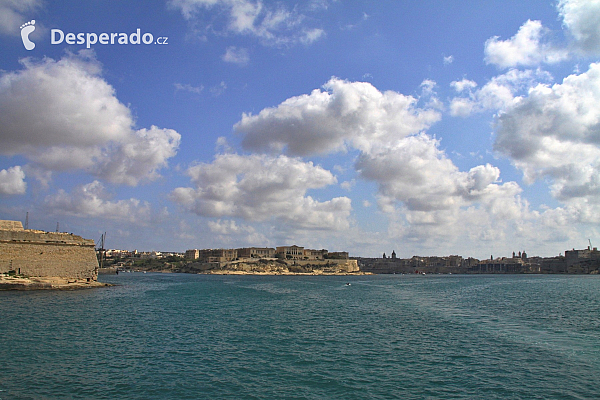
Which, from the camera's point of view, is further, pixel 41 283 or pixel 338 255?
pixel 338 255

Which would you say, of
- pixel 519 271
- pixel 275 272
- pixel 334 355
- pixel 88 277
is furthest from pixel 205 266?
pixel 519 271

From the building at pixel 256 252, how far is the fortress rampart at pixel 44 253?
103455mm

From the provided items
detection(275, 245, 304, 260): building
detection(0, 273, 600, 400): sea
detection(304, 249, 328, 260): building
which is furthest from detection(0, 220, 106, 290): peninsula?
detection(304, 249, 328, 260): building

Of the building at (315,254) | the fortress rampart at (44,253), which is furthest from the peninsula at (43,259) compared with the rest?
the building at (315,254)

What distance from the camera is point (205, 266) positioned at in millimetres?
137750

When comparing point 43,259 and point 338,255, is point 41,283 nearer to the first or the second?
point 43,259

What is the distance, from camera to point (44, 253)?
38.4m

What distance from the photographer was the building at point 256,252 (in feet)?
482

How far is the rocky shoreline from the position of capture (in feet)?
112

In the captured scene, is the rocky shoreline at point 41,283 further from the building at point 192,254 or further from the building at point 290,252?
the building at point 192,254

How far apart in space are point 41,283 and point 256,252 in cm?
11259

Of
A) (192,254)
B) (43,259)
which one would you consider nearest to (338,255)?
(192,254)

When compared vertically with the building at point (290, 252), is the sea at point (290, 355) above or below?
below

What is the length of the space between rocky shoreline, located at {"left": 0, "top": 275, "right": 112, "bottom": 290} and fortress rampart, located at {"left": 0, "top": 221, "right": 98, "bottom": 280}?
36.9 inches
